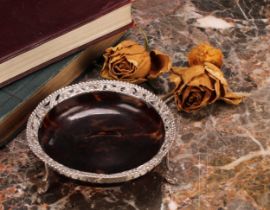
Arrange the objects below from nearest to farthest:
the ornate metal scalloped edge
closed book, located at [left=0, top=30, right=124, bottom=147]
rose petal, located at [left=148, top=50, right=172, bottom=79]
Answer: the ornate metal scalloped edge, closed book, located at [left=0, top=30, right=124, bottom=147], rose petal, located at [left=148, top=50, right=172, bottom=79]

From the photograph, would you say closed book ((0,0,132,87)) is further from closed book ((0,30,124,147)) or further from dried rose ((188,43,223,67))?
dried rose ((188,43,223,67))

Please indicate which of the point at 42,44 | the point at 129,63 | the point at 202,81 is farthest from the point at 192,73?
the point at 42,44

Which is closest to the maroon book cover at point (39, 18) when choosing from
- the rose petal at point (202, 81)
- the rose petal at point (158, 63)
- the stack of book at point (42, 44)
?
the stack of book at point (42, 44)

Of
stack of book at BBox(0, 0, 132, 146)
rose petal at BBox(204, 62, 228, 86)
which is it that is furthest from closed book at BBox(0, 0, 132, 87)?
rose petal at BBox(204, 62, 228, 86)

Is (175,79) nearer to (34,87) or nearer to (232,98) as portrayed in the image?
(232,98)

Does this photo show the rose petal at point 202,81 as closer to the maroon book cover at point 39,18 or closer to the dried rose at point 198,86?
the dried rose at point 198,86

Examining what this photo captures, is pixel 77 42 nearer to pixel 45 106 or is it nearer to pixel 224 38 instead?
pixel 45 106
